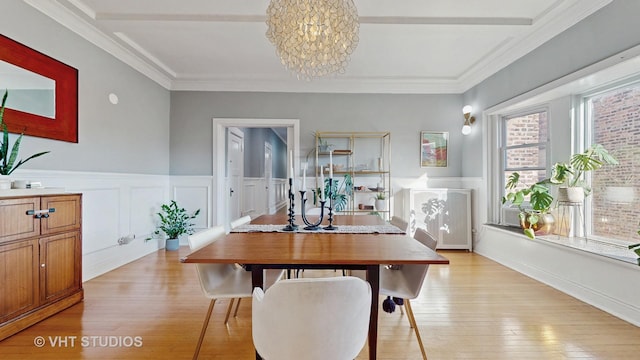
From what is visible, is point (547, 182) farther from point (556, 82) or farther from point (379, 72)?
point (379, 72)

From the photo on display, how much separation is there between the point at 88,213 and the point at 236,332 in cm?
218

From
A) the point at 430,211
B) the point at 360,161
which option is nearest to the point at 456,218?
the point at 430,211

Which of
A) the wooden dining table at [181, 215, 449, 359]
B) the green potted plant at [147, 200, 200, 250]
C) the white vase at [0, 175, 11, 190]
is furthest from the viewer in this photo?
the green potted plant at [147, 200, 200, 250]

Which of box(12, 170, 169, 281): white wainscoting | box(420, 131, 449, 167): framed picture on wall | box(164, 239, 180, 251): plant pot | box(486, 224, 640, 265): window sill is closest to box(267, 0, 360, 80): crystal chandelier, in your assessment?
box(12, 170, 169, 281): white wainscoting

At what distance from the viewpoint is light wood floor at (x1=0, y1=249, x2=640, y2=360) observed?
182 cm

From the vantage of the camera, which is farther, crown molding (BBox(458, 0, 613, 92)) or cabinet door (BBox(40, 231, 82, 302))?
crown molding (BBox(458, 0, 613, 92))

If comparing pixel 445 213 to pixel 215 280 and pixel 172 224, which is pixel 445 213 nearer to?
pixel 215 280

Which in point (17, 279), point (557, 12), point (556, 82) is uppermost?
point (557, 12)

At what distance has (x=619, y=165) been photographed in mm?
2611

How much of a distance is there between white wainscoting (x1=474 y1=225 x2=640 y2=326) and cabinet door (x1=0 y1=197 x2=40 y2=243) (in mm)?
4150

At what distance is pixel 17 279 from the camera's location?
197 cm

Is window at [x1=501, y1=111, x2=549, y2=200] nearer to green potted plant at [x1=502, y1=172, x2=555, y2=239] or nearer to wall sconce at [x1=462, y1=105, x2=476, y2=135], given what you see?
green potted plant at [x1=502, y1=172, x2=555, y2=239]

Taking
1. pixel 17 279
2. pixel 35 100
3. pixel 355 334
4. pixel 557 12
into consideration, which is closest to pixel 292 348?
pixel 355 334

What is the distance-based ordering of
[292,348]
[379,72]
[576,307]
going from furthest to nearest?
[379,72]
[576,307]
[292,348]
